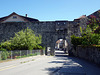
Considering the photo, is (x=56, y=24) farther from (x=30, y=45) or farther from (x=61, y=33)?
(x=30, y=45)

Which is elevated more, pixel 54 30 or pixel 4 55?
pixel 54 30

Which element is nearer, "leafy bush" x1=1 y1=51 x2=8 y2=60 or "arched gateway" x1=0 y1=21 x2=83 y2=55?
"leafy bush" x1=1 y1=51 x2=8 y2=60

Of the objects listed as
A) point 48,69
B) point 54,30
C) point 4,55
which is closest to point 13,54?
point 4,55

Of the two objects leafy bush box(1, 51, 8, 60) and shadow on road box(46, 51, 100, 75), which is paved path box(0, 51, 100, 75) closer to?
shadow on road box(46, 51, 100, 75)

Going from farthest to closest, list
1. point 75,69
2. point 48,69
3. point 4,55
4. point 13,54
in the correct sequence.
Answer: point 13,54 < point 4,55 < point 75,69 < point 48,69

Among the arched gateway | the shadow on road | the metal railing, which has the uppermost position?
the arched gateway

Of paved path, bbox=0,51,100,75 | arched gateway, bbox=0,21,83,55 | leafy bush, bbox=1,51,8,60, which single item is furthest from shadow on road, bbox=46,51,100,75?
arched gateway, bbox=0,21,83,55

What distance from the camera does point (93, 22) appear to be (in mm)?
12602

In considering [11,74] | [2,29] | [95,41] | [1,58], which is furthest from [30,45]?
[11,74]

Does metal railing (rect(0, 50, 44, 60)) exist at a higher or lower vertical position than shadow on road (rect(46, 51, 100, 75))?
higher

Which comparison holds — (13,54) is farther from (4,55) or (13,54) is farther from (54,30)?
(54,30)

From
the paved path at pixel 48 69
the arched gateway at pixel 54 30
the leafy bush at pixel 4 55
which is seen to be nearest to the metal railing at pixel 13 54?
the leafy bush at pixel 4 55

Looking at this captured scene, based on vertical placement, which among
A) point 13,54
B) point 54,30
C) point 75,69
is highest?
point 54,30

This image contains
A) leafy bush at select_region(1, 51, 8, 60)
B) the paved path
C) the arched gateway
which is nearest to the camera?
the paved path
